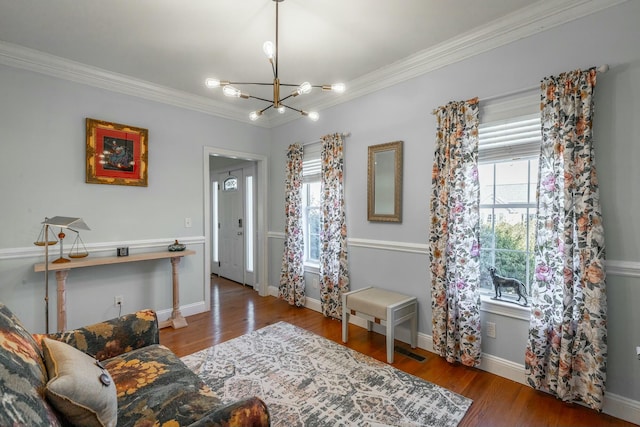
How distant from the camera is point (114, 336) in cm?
190

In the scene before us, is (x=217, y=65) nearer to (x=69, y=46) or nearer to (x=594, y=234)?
(x=69, y=46)

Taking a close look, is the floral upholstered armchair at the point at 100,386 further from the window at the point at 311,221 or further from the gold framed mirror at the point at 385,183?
the window at the point at 311,221

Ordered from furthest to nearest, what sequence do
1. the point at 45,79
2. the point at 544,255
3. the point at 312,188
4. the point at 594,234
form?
the point at 312,188, the point at 45,79, the point at 544,255, the point at 594,234

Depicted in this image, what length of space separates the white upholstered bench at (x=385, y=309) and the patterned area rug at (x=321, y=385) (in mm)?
296

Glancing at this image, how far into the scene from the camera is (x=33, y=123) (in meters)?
2.81

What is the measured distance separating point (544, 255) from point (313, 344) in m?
2.16

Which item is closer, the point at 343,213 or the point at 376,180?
the point at 376,180

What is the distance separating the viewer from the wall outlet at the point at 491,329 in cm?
247

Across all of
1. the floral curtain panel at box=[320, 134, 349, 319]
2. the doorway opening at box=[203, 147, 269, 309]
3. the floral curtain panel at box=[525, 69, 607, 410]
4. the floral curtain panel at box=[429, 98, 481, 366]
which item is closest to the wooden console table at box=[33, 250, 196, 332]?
the doorway opening at box=[203, 147, 269, 309]

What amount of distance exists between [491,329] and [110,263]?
146 inches

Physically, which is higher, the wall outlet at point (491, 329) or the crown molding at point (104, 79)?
the crown molding at point (104, 79)

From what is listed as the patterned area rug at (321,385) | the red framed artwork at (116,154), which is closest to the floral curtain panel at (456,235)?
the patterned area rug at (321,385)

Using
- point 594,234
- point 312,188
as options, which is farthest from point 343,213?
point 594,234

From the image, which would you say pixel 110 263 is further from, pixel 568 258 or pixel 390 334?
pixel 568 258
